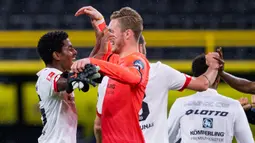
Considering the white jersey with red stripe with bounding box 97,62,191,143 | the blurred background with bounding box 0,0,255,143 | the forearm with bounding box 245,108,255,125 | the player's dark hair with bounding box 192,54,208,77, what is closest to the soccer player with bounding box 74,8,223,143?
the white jersey with red stripe with bounding box 97,62,191,143

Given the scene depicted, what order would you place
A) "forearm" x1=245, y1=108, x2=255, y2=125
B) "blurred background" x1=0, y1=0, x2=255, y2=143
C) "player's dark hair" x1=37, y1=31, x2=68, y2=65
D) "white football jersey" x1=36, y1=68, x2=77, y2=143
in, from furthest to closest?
"blurred background" x1=0, y1=0, x2=255, y2=143, "forearm" x1=245, y1=108, x2=255, y2=125, "player's dark hair" x1=37, y1=31, x2=68, y2=65, "white football jersey" x1=36, y1=68, x2=77, y2=143

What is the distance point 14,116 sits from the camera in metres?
9.00

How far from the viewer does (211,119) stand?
5.51 metres

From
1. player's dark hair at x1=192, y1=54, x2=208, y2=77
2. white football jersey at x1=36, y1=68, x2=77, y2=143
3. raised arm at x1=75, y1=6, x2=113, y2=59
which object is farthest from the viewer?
player's dark hair at x1=192, y1=54, x2=208, y2=77

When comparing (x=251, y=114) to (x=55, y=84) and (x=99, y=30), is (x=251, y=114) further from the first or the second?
(x=55, y=84)

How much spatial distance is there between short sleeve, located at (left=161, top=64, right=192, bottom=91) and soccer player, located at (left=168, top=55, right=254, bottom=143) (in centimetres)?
65

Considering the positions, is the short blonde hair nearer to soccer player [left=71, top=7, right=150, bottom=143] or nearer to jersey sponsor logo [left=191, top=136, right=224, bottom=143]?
soccer player [left=71, top=7, right=150, bottom=143]

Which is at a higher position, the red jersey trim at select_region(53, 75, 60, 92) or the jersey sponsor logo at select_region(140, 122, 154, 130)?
the red jersey trim at select_region(53, 75, 60, 92)

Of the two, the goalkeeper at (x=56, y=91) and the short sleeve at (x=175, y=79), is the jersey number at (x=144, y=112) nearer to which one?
the short sleeve at (x=175, y=79)

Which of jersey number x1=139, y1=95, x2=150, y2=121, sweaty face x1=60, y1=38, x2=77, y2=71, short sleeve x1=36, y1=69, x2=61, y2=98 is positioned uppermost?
sweaty face x1=60, y1=38, x2=77, y2=71

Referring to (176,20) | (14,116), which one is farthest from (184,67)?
(176,20)

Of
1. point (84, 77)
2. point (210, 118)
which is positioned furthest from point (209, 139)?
point (84, 77)

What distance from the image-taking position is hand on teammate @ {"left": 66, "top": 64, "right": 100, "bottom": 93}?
4098mm

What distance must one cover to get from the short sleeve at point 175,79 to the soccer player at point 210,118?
648 mm
